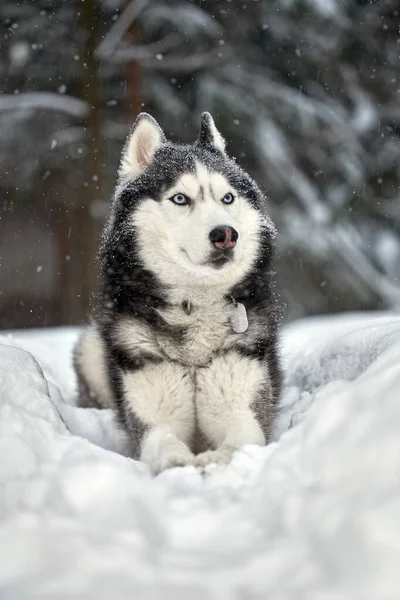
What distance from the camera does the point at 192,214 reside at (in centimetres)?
342

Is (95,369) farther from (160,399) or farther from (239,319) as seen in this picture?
(239,319)

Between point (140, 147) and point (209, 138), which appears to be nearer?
point (140, 147)

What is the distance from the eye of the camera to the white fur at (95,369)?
437 cm

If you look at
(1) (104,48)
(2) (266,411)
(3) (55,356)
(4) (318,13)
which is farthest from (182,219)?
(4) (318,13)

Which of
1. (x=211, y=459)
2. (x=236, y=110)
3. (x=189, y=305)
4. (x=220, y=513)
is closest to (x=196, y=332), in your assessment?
(x=189, y=305)

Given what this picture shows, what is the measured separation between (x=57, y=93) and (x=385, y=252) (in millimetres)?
6154

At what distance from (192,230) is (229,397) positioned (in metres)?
0.83

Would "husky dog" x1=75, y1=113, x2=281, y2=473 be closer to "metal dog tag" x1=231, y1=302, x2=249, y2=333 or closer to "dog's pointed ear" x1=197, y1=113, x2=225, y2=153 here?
"metal dog tag" x1=231, y1=302, x2=249, y2=333

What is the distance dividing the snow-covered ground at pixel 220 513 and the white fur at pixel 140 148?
1619 mm

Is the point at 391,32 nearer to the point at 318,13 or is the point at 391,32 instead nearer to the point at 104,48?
the point at 318,13

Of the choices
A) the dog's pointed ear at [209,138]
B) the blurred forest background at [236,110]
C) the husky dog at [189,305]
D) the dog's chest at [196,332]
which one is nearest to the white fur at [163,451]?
the husky dog at [189,305]

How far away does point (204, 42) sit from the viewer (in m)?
10.7

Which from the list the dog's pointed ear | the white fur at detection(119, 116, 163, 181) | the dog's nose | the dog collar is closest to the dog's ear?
the white fur at detection(119, 116, 163, 181)

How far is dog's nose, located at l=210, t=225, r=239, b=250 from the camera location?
320 cm
